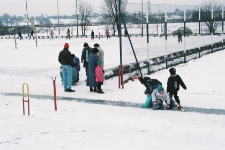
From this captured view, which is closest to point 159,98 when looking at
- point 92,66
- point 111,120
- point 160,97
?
point 160,97

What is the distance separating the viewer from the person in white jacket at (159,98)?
10.0 metres

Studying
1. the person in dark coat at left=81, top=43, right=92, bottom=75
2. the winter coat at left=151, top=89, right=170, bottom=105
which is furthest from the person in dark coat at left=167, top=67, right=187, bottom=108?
the person in dark coat at left=81, top=43, right=92, bottom=75

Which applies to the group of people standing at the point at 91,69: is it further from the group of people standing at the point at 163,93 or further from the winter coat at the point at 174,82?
the winter coat at the point at 174,82

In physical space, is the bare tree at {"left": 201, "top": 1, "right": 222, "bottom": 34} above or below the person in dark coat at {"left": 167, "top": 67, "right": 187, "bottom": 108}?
above

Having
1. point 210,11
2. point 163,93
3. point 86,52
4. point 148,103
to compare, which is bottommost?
point 148,103

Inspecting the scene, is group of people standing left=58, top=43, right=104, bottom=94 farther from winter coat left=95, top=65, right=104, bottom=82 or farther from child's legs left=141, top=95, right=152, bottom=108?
child's legs left=141, top=95, right=152, bottom=108

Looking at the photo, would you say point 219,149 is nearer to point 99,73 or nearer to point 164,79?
point 99,73

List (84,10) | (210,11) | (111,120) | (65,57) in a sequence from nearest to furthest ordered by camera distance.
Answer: (111,120) < (65,57) < (210,11) < (84,10)

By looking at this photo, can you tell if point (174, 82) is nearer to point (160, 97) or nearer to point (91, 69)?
point (160, 97)

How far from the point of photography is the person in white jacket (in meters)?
10.0

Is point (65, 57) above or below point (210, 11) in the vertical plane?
below

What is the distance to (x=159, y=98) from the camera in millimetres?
10070

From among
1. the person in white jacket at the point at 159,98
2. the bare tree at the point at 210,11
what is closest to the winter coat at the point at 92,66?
the person in white jacket at the point at 159,98

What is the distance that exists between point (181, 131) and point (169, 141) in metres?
0.88
